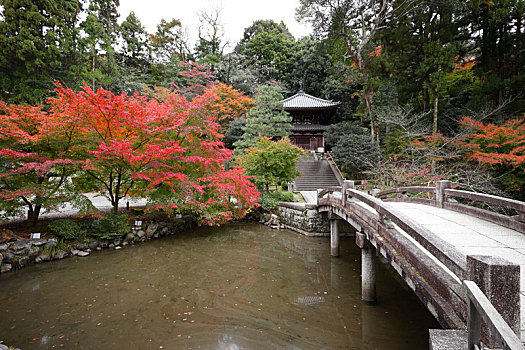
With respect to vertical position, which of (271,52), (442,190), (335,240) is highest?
(271,52)

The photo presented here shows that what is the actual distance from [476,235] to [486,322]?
305 centimetres

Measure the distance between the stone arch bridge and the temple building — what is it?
16730mm

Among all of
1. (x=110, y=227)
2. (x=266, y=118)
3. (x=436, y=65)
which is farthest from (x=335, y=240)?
(x=266, y=118)

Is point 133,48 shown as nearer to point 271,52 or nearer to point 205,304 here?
point 271,52

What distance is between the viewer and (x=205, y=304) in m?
5.09

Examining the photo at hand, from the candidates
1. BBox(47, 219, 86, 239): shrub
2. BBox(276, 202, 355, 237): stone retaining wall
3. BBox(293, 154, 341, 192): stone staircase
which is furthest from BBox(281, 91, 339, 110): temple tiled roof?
BBox(47, 219, 86, 239): shrub

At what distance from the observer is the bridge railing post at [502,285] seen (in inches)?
65.1

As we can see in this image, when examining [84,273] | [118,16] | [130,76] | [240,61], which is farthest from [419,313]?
[118,16]

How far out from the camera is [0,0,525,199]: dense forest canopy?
10.2 meters

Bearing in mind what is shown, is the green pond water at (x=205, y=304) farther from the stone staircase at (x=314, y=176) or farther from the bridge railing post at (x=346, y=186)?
the stone staircase at (x=314, y=176)

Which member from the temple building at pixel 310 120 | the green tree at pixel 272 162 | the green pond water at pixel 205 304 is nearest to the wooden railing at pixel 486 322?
the green pond water at pixel 205 304

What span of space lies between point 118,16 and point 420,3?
26210 millimetres

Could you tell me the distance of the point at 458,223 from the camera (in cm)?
457

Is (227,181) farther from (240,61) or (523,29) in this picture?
(240,61)
